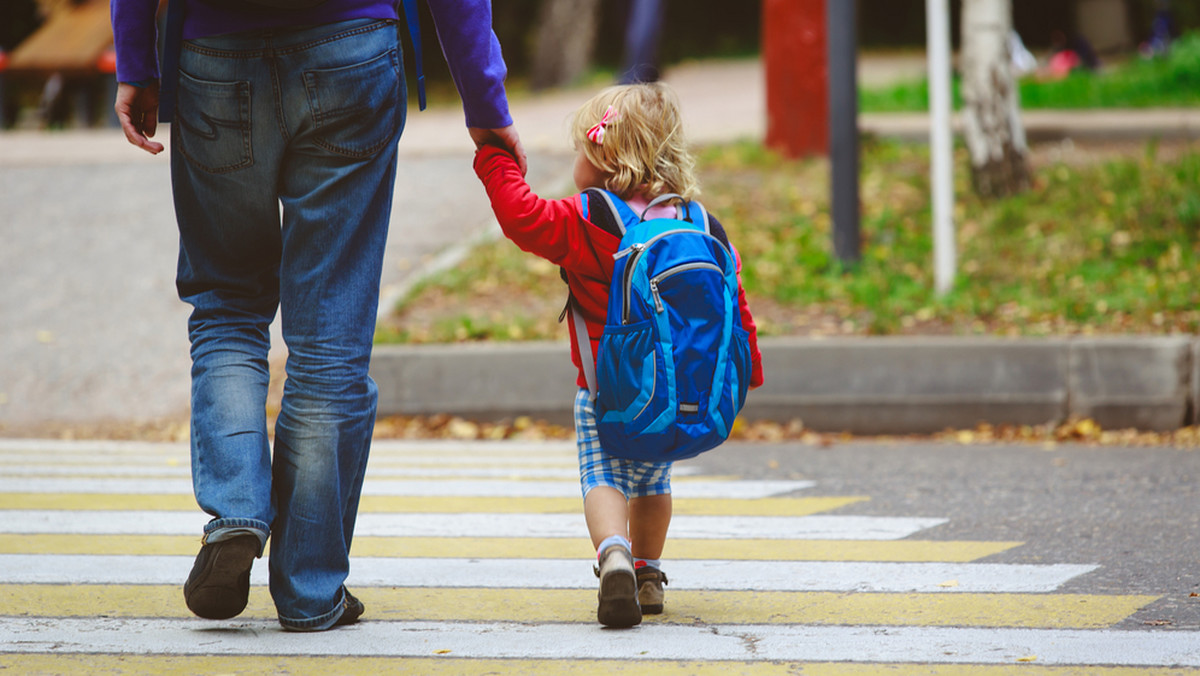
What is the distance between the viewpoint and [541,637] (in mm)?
2949

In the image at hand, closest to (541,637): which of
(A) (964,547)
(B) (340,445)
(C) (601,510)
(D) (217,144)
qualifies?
(C) (601,510)

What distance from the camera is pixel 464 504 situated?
Answer: 471 cm

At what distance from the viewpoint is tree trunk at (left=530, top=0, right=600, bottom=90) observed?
22250mm

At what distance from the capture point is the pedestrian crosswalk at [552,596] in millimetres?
2770

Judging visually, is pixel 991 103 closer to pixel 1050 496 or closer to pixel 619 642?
pixel 1050 496

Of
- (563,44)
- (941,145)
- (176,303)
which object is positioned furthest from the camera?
(563,44)

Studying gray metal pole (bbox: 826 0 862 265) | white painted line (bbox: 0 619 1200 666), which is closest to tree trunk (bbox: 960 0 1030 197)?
gray metal pole (bbox: 826 0 862 265)

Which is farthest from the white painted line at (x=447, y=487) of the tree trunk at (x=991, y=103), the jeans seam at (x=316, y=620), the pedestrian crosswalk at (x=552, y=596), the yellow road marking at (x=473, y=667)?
the tree trunk at (x=991, y=103)

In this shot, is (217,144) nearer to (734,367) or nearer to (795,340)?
(734,367)

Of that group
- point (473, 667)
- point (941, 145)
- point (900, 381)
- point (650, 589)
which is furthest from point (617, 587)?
point (941, 145)

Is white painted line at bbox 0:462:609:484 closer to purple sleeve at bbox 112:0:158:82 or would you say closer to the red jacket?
the red jacket

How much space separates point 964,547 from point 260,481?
7.01 ft

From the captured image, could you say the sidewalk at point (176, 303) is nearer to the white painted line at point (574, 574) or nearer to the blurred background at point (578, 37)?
the white painted line at point (574, 574)

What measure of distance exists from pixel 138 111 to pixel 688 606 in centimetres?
171
